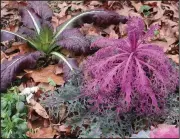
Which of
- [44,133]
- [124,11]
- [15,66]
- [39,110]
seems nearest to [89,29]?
[124,11]

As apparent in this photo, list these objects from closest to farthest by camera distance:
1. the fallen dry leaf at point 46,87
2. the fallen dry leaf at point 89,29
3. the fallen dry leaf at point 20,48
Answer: the fallen dry leaf at point 46,87, the fallen dry leaf at point 20,48, the fallen dry leaf at point 89,29

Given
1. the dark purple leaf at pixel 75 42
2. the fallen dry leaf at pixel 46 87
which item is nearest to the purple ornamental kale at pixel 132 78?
the fallen dry leaf at pixel 46 87

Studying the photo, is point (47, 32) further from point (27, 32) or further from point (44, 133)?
point (44, 133)

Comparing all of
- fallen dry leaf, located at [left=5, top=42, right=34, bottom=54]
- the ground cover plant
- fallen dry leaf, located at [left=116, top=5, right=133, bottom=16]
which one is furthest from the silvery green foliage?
fallen dry leaf, located at [left=116, top=5, right=133, bottom=16]

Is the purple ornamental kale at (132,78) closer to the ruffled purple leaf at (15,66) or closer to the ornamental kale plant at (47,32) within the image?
the ornamental kale plant at (47,32)

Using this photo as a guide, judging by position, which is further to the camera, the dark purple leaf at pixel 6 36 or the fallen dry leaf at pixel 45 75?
the dark purple leaf at pixel 6 36

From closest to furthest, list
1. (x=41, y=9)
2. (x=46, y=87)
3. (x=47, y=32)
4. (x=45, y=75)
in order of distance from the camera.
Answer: (x=46, y=87), (x=45, y=75), (x=47, y=32), (x=41, y=9)
